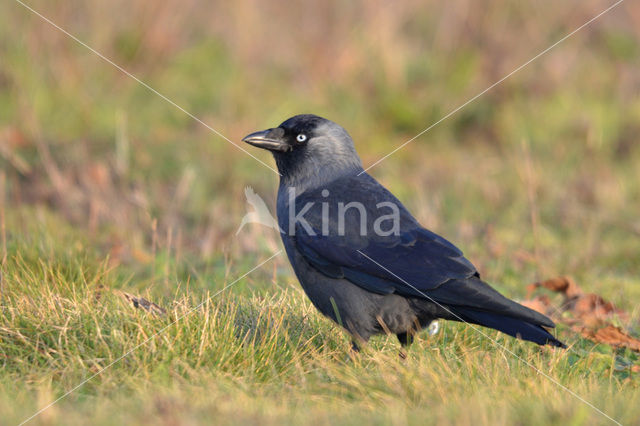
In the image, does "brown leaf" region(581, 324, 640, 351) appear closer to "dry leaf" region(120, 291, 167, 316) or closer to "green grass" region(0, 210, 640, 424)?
"green grass" region(0, 210, 640, 424)

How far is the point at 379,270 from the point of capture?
3.83 metres

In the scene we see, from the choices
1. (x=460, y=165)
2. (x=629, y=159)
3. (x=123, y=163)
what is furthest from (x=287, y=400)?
(x=629, y=159)

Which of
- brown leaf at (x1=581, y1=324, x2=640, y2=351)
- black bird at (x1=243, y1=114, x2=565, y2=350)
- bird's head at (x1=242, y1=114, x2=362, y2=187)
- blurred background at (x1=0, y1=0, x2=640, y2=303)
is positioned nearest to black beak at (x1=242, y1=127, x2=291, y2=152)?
bird's head at (x1=242, y1=114, x2=362, y2=187)

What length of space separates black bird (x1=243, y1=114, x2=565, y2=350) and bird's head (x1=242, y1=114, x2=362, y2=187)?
15 cm

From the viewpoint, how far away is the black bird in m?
3.69

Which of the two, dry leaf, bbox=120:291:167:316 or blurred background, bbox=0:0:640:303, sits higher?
blurred background, bbox=0:0:640:303

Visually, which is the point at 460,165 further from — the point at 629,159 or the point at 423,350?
the point at 423,350

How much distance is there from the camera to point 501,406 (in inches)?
117

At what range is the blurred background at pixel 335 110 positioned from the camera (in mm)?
6797

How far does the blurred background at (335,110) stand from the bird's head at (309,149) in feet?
5.56

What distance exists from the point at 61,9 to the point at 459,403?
7045mm

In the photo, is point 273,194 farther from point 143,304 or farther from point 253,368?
point 253,368

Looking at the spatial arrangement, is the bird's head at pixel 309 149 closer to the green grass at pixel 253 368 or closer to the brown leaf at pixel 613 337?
the green grass at pixel 253 368

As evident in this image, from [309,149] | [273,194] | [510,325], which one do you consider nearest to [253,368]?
[510,325]
